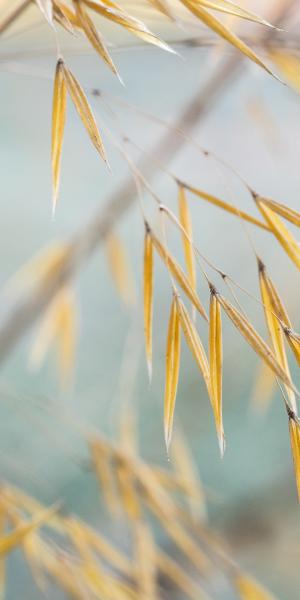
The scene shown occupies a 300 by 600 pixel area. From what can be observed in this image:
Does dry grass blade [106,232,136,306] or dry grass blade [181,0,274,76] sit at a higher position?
dry grass blade [106,232,136,306]

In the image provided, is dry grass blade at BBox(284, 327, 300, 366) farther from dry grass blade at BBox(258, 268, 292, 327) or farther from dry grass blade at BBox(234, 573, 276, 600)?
dry grass blade at BBox(234, 573, 276, 600)

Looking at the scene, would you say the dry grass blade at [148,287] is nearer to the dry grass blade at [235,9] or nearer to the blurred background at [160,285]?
the dry grass blade at [235,9]

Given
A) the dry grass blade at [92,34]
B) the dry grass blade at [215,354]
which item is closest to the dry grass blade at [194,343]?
the dry grass blade at [215,354]

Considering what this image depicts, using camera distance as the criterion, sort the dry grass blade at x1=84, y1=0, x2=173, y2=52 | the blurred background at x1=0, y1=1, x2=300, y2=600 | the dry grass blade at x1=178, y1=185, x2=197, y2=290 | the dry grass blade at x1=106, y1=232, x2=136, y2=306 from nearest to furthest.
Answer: the dry grass blade at x1=84, y1=0, x2=173, y2=52
the dry grass blade at x1=178, y1=185, x2=197, y2=290
the dry grass blade at x1=106, y1=232, x2=136, y2=306
the blurred background at x1=0, y1=1, x2=300, y2=600

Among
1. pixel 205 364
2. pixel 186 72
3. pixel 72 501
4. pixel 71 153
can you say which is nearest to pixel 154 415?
pixel 72 501

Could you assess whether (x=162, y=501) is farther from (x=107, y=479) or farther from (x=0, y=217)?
(x=0, y=217)

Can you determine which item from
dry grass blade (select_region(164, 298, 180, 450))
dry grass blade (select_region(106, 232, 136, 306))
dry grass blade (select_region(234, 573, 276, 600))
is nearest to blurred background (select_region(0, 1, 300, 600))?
dry grass blade (select_region(106, 232, 136, 306))
